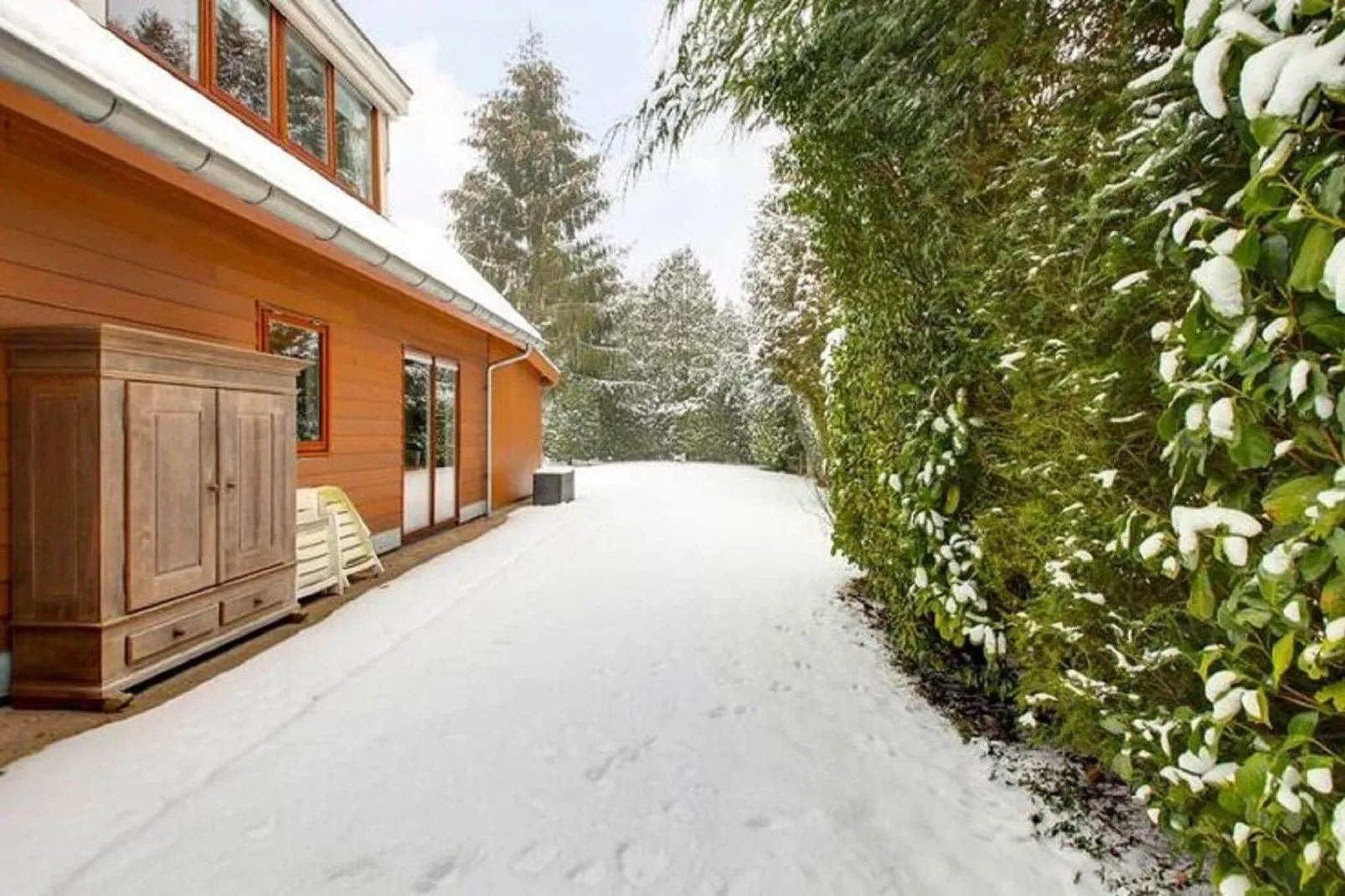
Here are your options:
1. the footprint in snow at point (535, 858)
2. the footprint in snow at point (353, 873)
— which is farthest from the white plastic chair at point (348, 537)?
the footprint in snow at point (535, 858)

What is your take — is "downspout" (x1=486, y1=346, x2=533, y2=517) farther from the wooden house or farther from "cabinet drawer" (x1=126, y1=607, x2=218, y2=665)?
"cabinet drawer" (x1=126, y1=607, x2=218, y2=665)

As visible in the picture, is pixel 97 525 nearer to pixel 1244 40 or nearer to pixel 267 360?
pixel 267 360

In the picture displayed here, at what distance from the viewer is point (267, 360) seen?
12.8ft

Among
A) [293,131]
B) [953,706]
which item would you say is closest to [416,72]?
[293,131]

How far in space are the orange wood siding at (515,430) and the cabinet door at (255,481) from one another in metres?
5.32

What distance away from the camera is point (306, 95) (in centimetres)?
591

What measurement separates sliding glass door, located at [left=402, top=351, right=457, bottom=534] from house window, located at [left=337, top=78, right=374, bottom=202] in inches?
70.3

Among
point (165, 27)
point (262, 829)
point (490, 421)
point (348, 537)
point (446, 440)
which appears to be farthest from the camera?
point (490, 421)

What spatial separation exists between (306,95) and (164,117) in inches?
134

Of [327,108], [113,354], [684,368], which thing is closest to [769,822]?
[113,354]

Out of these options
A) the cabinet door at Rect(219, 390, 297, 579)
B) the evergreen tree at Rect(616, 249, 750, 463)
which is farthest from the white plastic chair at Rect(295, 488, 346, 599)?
the evergreen tree at Rect(616, 249, 750, 463)

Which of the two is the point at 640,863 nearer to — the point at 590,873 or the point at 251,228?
the point at 590,873

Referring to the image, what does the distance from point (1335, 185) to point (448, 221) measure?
2096 centimetres

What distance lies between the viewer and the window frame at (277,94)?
4.56 m
